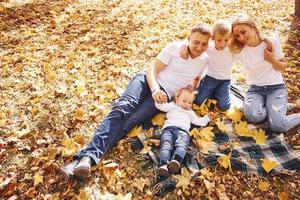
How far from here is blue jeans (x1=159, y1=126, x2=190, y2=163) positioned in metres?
3.43

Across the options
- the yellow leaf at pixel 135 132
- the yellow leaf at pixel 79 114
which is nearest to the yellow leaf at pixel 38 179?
the yellow leaf at pixel 79 114

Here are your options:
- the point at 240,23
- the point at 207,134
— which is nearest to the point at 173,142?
the point at 207,134

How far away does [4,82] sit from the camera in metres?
4.87

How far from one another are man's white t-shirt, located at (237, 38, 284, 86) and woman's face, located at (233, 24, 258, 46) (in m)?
0.10

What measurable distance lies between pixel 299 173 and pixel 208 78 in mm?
1603

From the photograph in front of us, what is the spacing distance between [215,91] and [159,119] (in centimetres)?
89

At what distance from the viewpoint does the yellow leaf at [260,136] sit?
3.86 m

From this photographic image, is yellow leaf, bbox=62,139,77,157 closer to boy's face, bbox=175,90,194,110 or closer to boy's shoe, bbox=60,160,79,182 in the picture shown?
boy's shoe, bbox=60,160,79,182

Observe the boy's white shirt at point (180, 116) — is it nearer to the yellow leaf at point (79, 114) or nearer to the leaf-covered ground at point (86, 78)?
the leaf-covered ground at point (86, 78)

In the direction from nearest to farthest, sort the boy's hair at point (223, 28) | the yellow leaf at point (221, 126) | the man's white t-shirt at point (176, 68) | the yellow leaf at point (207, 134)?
the boy's hair at point (223, 28), the yellow leaf at point (207, 134), the yellow leaf at point (221, 126), the man's white t-shirt at point (176, 68)

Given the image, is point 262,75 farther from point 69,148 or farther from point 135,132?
point 69,148

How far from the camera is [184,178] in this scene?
3.39m

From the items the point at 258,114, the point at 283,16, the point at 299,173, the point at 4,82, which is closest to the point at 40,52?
the point at 4,82

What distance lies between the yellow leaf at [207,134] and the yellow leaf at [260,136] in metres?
0.48
